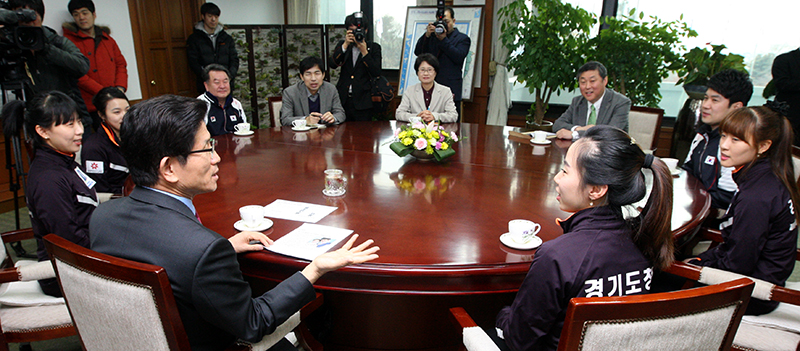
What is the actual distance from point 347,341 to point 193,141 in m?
0.99

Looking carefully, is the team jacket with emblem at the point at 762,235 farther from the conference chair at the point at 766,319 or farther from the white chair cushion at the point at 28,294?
the white chair cushion at the point at 28,294

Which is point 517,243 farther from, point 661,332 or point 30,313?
point 30,313

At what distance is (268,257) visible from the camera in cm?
141

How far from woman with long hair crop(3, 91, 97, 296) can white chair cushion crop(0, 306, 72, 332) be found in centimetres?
11

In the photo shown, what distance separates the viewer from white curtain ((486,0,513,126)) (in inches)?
204

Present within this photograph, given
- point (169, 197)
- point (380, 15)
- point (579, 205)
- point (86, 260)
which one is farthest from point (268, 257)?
point (380, 15)

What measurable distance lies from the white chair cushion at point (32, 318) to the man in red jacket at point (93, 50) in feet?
8.99

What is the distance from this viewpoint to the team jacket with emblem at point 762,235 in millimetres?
1583

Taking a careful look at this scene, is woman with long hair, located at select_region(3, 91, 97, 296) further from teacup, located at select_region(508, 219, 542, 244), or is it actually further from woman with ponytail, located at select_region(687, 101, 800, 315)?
woman with ponytail, located at select_region(687, 101, 800, 315)

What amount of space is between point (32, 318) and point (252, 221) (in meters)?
0.77

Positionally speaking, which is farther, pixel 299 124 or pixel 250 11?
pixel 250 11

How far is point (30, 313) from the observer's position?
157 centimetres

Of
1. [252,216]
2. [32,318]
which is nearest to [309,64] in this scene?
[252,216]

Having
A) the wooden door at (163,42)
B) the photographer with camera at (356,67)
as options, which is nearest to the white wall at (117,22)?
the wooden door at (163,42)
